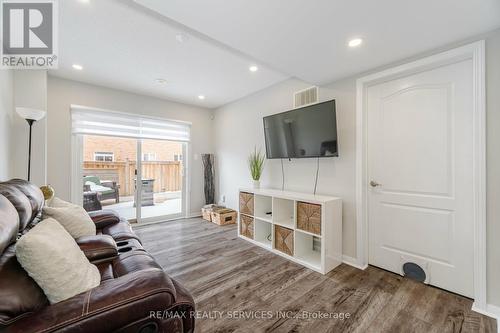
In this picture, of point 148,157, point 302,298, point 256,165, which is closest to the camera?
point 302,298

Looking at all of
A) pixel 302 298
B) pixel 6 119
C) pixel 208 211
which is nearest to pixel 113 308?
pixel 302 298

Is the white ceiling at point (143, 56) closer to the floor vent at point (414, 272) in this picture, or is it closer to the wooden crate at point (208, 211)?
the wooden crate at point (208, 211)

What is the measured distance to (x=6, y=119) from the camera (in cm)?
231

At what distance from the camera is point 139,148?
3.96 metres

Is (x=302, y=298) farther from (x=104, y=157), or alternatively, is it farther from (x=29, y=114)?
(x=104, y=157)

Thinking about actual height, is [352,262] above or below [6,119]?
below

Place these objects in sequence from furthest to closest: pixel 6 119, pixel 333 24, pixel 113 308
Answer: pixel 6 119 < pixel 333 24 < pixel 113 308

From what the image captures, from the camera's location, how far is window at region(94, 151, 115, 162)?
3609 mm

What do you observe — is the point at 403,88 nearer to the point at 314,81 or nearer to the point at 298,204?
the point at 314,81

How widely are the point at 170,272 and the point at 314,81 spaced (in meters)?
2.84

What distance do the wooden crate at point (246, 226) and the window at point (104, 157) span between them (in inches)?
101

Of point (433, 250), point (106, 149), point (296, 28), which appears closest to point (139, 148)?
point (106, 149)

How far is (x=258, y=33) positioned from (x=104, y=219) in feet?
7.67

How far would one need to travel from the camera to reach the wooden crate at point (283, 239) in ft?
8.66
